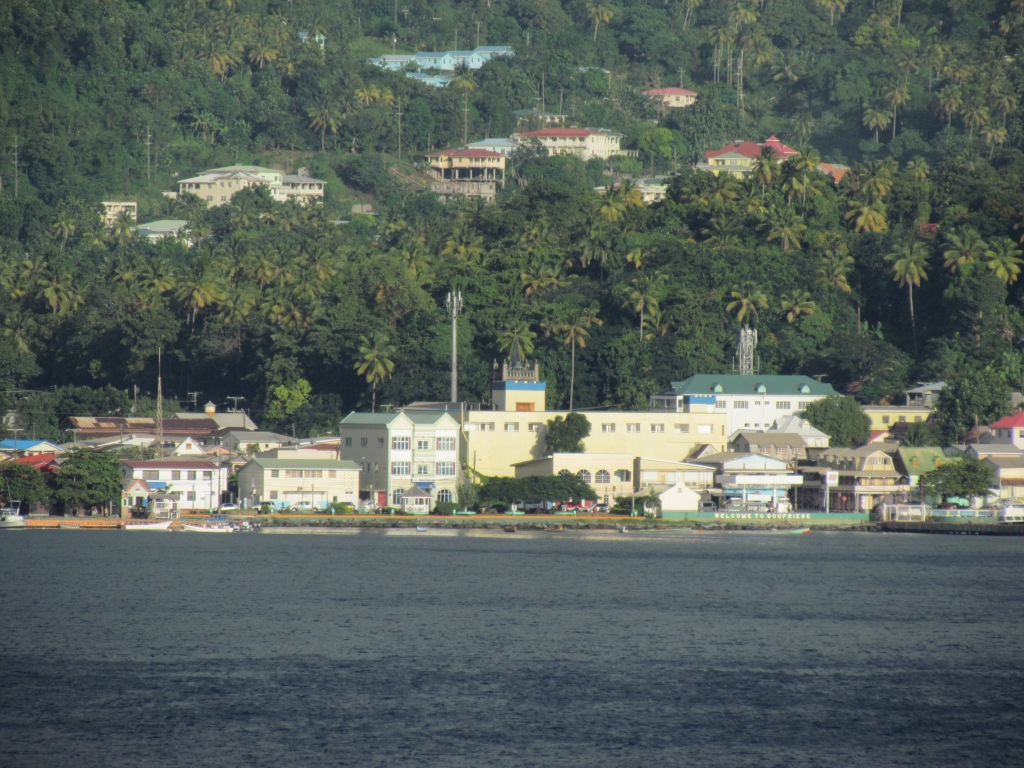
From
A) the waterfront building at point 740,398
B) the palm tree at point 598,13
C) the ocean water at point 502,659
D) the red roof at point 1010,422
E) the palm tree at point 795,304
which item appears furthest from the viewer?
the palm tree at point 598,13

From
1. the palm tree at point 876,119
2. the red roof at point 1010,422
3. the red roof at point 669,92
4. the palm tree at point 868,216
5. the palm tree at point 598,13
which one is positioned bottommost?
the red roof at point 1010,422

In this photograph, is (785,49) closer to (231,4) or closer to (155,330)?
(231,4)

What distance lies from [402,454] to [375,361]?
1214 cm

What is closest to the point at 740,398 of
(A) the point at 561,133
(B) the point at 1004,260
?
(B) the point at 1004,260

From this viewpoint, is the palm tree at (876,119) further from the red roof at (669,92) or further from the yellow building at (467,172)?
the yellow building at (467,172)

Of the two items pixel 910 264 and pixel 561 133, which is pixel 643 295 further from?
pixel 561 133

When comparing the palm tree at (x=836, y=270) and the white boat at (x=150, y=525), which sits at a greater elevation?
the palm tree at (x=836, y=270)

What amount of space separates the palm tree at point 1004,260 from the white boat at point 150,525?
4995cm

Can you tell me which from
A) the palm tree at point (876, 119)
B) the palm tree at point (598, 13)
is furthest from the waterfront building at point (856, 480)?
the palm tree at point (598, 13)

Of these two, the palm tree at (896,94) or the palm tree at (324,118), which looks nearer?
the palm tree at (324,118)

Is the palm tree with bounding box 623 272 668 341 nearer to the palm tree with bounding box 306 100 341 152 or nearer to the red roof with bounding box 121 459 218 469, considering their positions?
the red roof with bounding box 121 459 218 469

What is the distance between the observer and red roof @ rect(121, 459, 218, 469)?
79.8 m

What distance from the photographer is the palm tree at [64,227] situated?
13488 cm

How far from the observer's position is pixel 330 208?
148125 millimetres
